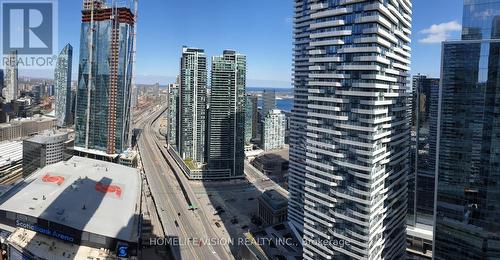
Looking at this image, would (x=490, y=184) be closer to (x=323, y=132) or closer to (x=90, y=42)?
(x=323, y=132)

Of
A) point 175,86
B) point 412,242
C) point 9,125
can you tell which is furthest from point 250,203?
point 9,125

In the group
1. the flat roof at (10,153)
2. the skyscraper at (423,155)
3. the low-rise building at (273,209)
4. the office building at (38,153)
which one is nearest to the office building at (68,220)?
the low-rise building at (273,209)

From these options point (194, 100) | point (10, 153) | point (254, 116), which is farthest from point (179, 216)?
point (254, 116)

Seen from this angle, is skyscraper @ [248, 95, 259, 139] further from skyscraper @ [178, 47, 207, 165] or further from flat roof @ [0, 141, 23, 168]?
flat roof @ [0, 141, 23, 168]

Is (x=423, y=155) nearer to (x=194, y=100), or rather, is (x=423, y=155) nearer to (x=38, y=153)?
(x=194, y=100)

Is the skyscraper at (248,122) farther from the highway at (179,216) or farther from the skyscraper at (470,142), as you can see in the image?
the skyscraper at (470,142)

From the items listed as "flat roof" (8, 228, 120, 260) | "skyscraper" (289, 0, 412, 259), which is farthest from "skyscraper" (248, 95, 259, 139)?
"flat roof" (8, 228, 120, 260)
